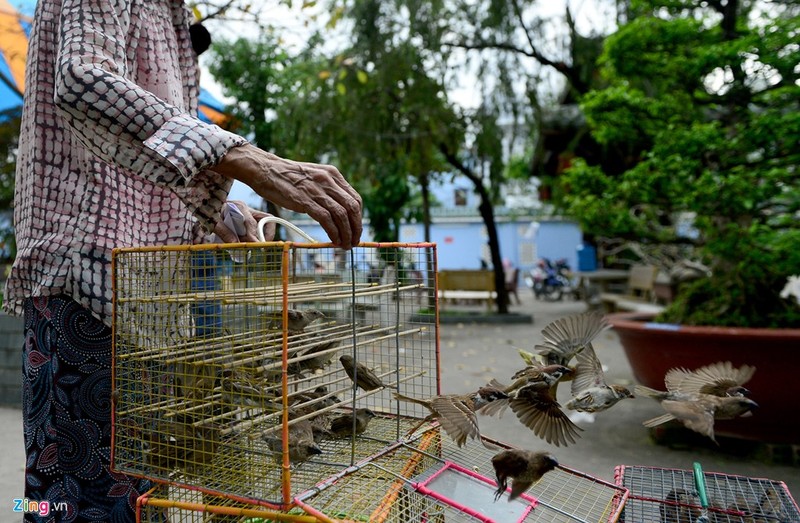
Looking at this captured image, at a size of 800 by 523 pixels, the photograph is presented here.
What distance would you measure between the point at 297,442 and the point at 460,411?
362 millimetres

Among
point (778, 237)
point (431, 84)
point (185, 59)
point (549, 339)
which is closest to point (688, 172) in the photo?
point (778, 237)

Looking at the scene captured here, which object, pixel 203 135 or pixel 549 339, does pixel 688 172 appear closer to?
pixel 549 339

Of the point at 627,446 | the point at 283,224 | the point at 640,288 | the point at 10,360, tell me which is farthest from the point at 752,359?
the point at 640,288

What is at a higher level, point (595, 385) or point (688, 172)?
point (688, 172)

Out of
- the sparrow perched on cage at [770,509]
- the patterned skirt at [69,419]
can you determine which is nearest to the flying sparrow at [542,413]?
the sparrow perched on cage at [770,509]

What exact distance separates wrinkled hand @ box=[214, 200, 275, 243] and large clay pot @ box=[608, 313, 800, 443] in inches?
120

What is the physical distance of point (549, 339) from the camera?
1.80 meters

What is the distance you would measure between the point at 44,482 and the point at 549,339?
1.32 m

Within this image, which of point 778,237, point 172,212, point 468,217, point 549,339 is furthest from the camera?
point 468,217

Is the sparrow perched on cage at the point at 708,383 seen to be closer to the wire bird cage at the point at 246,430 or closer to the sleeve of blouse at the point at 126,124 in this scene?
the wire bird cage at the point at 246,430

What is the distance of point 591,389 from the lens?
1655mm

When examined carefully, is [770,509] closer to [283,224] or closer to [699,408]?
[699,408]

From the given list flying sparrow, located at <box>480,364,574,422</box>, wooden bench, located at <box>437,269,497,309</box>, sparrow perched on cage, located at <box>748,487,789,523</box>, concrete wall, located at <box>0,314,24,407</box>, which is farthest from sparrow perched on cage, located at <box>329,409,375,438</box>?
wooden bench, located at <box>437,269,497,309</box>

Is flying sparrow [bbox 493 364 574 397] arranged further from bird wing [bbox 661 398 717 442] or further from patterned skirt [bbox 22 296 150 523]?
patterned skirt [bbox 22 296 150 523]
